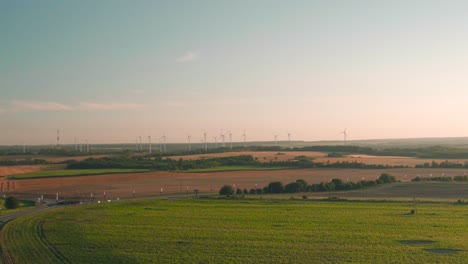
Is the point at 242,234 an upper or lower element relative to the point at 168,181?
lower

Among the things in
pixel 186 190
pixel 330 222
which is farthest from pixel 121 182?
pixel 330 222

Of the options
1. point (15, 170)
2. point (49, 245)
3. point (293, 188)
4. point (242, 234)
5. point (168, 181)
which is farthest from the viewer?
point (15, 170)

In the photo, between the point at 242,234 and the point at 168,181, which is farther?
the point at 168,181

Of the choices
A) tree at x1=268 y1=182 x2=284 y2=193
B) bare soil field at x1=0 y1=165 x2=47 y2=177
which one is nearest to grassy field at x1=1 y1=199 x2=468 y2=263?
tree at x1=268 y1=182 x2=284 y2=193

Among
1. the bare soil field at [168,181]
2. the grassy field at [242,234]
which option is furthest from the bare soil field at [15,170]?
the grassy field at [242,234]

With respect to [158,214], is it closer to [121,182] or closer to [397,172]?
[121,182]

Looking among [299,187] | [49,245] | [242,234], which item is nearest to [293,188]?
[299,187]

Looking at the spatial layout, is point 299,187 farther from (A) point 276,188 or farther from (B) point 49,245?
(B) point 49,245

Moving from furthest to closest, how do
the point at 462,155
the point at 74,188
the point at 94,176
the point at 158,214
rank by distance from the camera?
the point at 462,155, the point at 94,176, the point at 74,188, the point at 158,214
